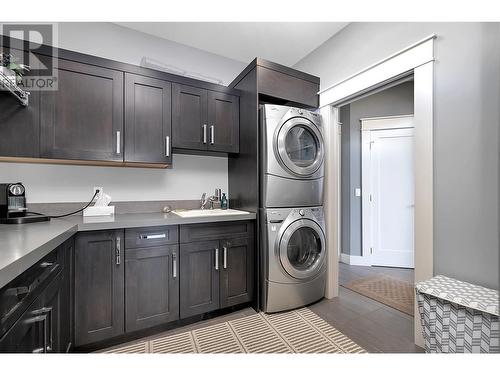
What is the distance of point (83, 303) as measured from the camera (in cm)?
148

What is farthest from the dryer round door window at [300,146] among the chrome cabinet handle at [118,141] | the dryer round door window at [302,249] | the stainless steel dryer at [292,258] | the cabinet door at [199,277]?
the chrome cabinet handle at [118,141]

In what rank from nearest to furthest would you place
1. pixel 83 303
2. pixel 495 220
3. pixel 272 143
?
pixel 495 220, pixel 83 303, pixel 272 143

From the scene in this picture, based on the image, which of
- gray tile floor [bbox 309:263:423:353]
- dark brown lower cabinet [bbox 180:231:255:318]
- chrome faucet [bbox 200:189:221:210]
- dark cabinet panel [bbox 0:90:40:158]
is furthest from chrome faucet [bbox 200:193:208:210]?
gray tile floor [bbox 309:263:423:353]

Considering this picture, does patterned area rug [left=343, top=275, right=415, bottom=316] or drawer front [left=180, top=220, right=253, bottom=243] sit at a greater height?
drawer front [left=180, top=220, right=253, bottom=243]

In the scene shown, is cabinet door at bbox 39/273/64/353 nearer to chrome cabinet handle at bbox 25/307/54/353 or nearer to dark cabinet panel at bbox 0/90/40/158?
chrome cabinet handle at bbox 25/307/54/353

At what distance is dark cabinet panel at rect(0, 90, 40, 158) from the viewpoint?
1.53m

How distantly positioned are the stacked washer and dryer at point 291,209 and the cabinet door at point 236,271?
13cm

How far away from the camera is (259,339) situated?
1.66 metres

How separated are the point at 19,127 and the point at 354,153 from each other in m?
3.89

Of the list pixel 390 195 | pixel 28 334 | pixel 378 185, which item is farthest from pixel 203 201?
pixel 390 195

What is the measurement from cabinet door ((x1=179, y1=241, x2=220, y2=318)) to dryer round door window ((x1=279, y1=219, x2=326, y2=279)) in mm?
634

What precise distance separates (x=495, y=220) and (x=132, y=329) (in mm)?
2476
